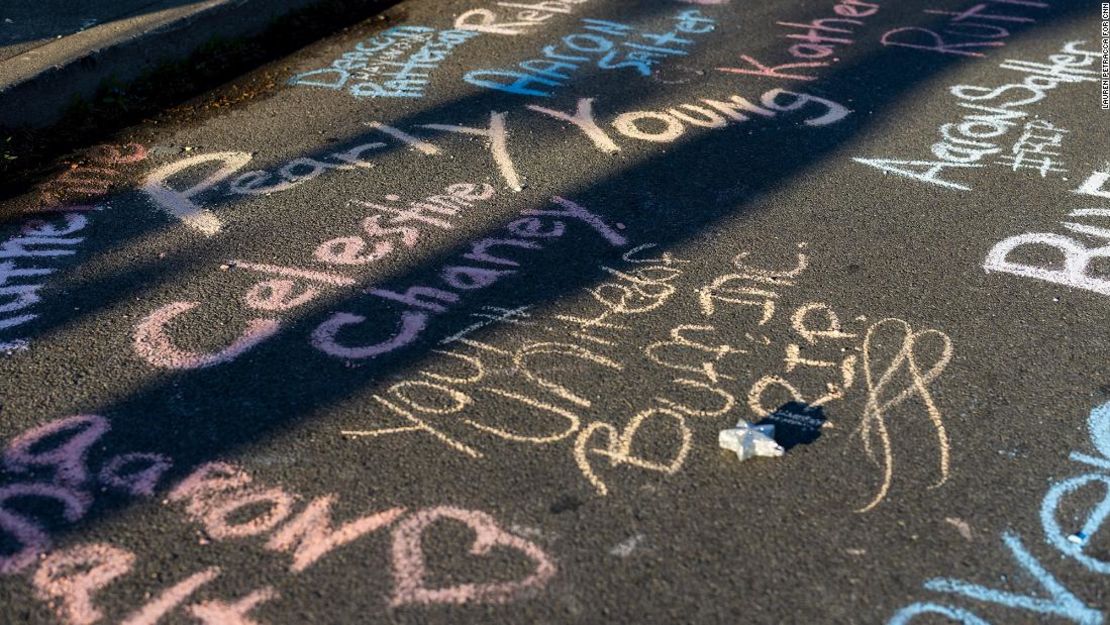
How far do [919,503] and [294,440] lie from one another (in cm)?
167

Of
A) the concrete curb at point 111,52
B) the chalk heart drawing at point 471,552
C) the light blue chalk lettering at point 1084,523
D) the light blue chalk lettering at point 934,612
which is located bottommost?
the light blue chalk lettering at point 1084,523

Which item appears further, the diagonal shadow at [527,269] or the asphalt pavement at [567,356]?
the diagonal shadow at [527,269]

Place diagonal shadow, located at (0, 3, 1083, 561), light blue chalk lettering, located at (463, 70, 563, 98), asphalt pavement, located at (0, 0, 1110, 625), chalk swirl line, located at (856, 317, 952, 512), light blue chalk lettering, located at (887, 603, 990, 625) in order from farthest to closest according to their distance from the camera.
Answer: light blue chalk lettering, located at (463, 70, 563, 98), diagonal shadow, located at (0, 3, 1083, 561), chalk swirl line, located at (856, 317, 952, 512), asphalt pavement, located at (0, 0, 1110, 625), light blue chalk lettering, located at (887, 603, 990, 625)

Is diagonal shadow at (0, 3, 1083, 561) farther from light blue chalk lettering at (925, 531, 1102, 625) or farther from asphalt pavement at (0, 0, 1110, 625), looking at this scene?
light blue chalk lettering at (925, 531, 1102, 625)

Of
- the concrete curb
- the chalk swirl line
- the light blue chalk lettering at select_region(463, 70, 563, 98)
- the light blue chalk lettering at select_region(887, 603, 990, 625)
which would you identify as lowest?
the light blue chalk lettering at select_region(887, 603, 990, 625)

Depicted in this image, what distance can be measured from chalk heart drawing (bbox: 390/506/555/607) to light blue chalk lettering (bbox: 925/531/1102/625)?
0.92 meters

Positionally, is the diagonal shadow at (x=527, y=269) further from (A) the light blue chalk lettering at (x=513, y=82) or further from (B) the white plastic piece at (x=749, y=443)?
(B) the white plastic piece at (x=749, y=443)

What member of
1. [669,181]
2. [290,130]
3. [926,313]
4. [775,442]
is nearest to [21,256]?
[290,130]

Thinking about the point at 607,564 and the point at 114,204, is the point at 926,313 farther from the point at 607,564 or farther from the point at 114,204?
the point at 114,204

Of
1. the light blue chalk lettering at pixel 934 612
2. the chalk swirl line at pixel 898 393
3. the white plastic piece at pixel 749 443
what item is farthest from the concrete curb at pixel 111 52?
the light blue chalk lettering at pixel 934 612

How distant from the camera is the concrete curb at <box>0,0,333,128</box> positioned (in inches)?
212

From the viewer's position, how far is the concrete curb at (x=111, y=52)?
212 inches

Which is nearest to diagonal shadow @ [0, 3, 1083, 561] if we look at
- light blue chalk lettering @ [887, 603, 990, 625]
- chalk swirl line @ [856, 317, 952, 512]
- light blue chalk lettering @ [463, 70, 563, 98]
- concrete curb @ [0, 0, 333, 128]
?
light blue chalk lettering @ [463, 70, 563, 98]

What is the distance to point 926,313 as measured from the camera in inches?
Answer: 150
